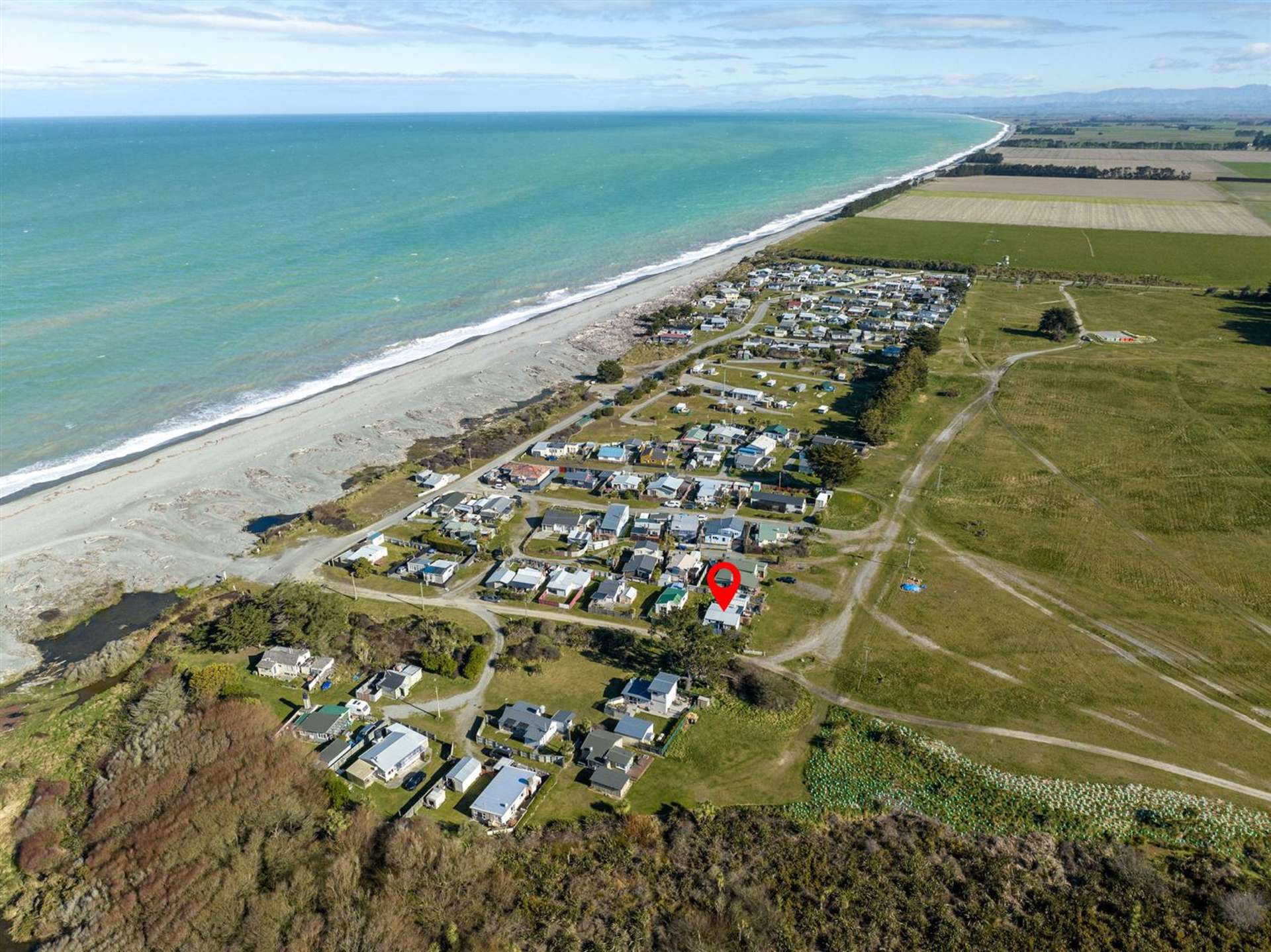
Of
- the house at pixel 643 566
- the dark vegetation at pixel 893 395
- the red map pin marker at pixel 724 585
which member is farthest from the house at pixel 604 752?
the dark vegetation at pixel 893 395

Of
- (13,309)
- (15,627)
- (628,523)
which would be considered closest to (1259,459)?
(628,523)

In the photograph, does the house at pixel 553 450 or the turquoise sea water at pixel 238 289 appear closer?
the house at pixel 553 450

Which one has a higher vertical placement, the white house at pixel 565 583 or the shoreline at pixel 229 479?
the white house at pixel 565 583

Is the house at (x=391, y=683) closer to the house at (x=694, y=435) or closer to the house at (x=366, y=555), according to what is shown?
the house at (x=366, y=555)

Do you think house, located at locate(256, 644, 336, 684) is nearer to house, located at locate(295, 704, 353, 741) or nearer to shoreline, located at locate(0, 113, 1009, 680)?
house, located at locate(295, 704, 353, 741)

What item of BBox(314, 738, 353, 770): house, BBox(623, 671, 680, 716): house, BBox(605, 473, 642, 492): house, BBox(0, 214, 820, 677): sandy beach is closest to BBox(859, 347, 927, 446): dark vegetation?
BBox(605, 473, 642, 492): house

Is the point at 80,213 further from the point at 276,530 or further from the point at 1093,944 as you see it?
the point at 1093,944
